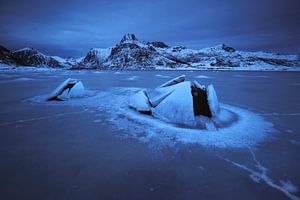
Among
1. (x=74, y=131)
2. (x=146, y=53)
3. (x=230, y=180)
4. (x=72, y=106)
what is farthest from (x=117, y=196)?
(x=146, y=53)

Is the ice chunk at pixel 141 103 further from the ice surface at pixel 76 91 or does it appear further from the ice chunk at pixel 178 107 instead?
the ice surface at pixel 76 91

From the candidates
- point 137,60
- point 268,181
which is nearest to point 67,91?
point 268,181

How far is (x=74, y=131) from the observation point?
495cm

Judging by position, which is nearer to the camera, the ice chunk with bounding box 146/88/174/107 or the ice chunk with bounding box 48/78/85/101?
the ice chunk with bounding box 146/88/174/107

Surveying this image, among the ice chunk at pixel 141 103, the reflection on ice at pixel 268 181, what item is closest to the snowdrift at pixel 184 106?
the ice chunk at pixel 141 103

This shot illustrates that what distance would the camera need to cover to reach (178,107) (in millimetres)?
5836

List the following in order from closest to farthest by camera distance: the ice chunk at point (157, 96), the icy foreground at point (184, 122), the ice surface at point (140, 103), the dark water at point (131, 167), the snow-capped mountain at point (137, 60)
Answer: the dark water at point (131, 167) → the icy foreground at point (184, 122) → the ice chunk at point (157, 96) → the ice surface at point (140, 103) → the snow-capped mountain at point (137, 60)

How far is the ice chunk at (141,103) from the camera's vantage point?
6.66 m

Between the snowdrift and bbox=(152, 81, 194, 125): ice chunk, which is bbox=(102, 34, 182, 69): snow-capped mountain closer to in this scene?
the snowdrift

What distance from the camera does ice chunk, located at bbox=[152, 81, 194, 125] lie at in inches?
222

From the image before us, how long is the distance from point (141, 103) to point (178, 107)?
5.95 ft

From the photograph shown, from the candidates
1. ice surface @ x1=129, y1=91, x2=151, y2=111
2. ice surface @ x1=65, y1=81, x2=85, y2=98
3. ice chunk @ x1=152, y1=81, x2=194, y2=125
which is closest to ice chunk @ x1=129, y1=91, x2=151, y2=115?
ice surface @ x1=129, y1=91, x2=151, y2=111

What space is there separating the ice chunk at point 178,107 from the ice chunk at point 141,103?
439mm

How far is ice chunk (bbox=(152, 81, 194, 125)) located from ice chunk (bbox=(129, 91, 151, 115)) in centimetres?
44
